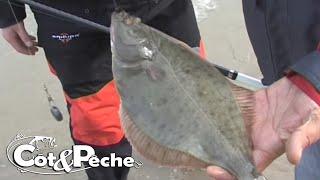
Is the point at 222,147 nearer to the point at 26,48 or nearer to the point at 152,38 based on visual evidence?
the point at 152,38

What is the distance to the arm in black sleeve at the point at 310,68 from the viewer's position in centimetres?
168

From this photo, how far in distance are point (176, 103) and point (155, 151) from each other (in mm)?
166

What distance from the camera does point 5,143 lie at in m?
3.58

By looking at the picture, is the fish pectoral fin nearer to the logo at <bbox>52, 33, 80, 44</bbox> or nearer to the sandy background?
the logo at <bbox>52, 33, 80, 44</bbox>

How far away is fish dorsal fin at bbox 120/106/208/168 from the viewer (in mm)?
1736

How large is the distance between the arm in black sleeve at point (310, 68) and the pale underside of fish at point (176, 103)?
0.54ft

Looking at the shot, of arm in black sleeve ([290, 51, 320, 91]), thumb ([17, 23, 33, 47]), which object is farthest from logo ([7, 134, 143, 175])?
arm in black sleeve ([290, 51, 320, 91])

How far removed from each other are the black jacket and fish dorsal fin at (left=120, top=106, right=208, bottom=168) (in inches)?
16.1

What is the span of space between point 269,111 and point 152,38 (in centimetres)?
42

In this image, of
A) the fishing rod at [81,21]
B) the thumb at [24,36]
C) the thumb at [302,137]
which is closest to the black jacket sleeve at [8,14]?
the thumb at [24,36]

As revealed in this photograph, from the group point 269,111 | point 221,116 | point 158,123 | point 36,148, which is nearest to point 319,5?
point 269,111

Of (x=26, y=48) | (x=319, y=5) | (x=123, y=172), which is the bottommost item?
(x=123, y=172)

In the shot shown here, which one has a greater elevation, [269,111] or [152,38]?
[152,38]

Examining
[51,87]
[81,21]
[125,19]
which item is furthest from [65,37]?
[51,87]
